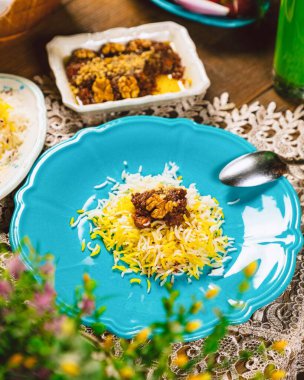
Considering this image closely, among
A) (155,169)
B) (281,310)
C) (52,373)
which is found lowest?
(281,310)

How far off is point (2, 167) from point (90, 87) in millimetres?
310

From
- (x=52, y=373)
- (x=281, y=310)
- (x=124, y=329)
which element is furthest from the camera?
(x=281, y=310)

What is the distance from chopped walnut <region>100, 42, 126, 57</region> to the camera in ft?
5.08

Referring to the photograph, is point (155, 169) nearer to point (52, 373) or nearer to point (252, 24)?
point (252, 24)

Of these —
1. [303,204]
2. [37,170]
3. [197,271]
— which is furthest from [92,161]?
[303,204]

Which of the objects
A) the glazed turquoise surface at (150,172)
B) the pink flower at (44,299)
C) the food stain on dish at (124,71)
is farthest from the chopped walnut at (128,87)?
the pink flower at (44,299)

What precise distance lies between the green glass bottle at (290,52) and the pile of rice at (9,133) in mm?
636

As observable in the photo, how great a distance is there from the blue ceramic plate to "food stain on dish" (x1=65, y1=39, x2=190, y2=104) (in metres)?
0.10

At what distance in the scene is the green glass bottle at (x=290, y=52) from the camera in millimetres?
1371

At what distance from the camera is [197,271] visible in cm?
113

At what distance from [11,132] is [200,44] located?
0.62 meters

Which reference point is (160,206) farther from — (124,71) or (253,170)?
(124,71)

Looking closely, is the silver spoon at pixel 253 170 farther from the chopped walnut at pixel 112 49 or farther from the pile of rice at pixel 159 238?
the chopped walnut at pixel 112 49

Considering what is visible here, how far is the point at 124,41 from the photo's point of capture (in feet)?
5.21
